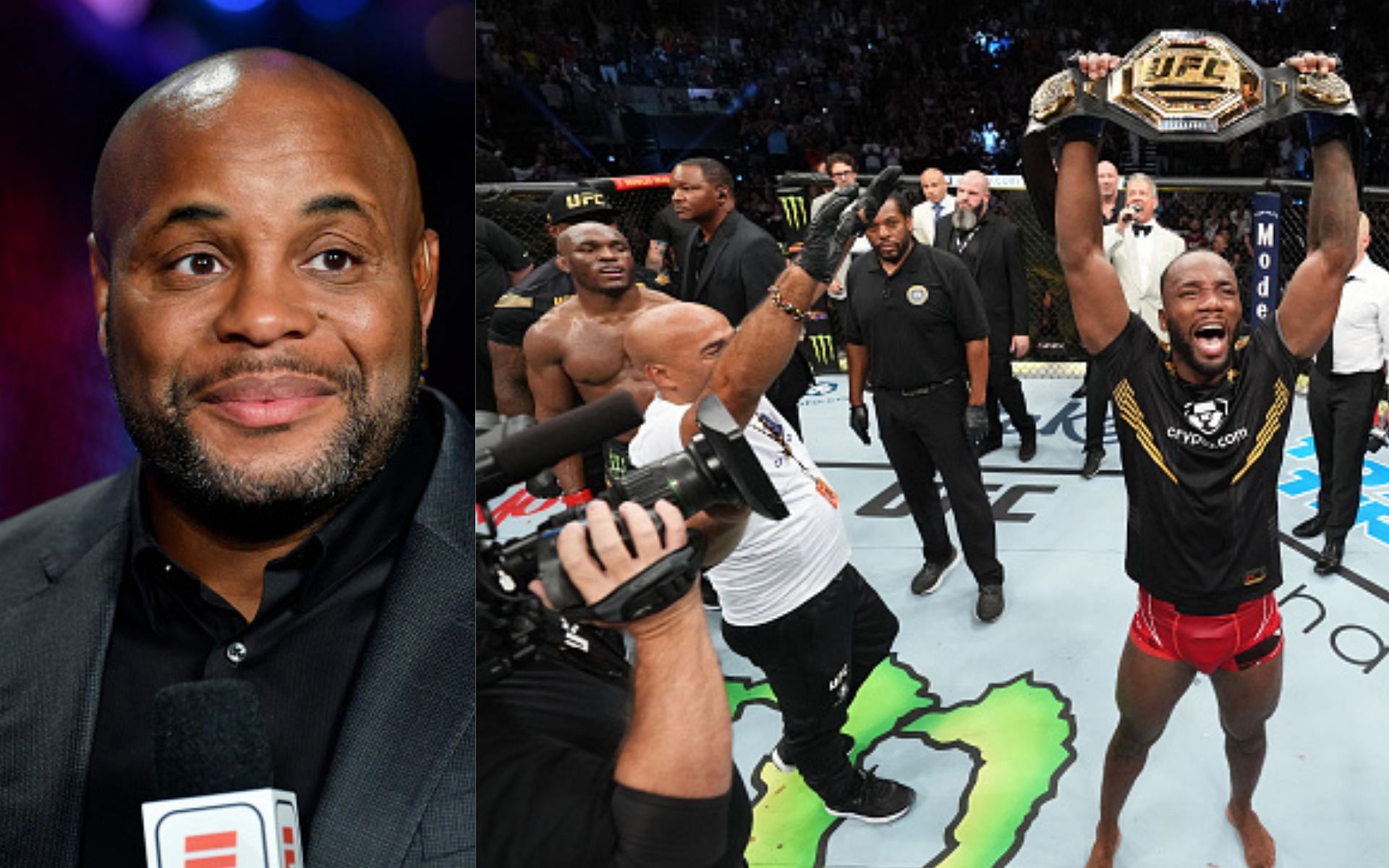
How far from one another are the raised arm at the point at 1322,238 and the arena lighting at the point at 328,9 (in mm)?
1066

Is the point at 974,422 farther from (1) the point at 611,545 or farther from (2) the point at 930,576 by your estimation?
(1) the point at 611,545

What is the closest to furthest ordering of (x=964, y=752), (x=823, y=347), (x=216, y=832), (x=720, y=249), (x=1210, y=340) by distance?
(x=216, y=832) < (x=720, y=249) < (x=1210, y=340) < (x=964, y=752) < (x=823, y=347)

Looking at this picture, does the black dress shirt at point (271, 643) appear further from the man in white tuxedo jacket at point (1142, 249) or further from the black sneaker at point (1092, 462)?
the black sneaker at point (1092, 462)

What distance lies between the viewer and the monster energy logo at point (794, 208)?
1615 millimetres

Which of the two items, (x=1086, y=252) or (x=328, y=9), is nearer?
(x=328, y=9)

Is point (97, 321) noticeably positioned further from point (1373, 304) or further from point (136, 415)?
point (1373, 304)

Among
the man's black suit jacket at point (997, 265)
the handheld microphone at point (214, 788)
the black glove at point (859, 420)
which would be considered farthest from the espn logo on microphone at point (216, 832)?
the man's black suit jacket at point (997, 265)

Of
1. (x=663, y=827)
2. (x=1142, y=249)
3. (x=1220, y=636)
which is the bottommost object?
(x=1220, y=636)

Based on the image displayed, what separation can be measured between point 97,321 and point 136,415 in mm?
140

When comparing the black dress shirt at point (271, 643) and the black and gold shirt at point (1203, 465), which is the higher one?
the black dress shirt at point (271, 643)

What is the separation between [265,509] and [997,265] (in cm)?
140

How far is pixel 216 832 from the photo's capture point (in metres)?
0.72

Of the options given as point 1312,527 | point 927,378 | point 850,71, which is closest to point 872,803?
point 927,378

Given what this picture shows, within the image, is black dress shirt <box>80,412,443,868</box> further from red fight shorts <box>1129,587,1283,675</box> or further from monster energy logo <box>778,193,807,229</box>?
red fight shorts <box>1129,587,1283,675</box>
